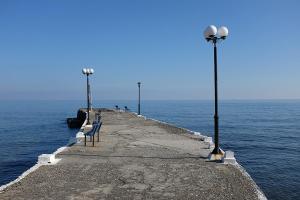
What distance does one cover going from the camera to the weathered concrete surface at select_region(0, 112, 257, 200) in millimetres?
8344

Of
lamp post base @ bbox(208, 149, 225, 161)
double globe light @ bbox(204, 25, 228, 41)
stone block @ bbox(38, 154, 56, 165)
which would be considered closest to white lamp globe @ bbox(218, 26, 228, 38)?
double globe light @ bbox(204, 25, 228, 41)

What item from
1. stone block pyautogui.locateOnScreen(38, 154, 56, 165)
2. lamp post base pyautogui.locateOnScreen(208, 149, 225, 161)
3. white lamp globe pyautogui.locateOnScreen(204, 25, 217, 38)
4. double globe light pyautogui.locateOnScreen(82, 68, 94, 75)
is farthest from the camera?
double globe light pyautogui.locateOnScreen(82, 68, 94, 75)

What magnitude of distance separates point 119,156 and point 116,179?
333 centimetres

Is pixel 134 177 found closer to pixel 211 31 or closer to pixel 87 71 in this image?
pixel 211 31

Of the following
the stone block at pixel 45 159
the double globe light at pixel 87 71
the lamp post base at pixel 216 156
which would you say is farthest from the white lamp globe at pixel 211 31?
the double globe light at pixel 87 71

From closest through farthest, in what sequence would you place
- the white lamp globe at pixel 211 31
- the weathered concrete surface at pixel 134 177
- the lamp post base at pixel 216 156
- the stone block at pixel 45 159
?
the weathered concrete surface at pixel 134 177 → the stone block at pixel 45 159 → the lamp post base at pixel 216 156 → the white lamp globe at pixel 211 31

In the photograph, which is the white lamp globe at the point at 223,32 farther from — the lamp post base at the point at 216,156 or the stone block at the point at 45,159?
the stone block at the point at 45,159

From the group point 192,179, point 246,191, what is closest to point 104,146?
point 192,179

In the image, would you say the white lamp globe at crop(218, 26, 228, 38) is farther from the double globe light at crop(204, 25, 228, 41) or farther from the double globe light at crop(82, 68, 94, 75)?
the double globe light at crop(82, 68, 94, 75)

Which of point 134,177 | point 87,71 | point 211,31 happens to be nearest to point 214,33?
point 211,31

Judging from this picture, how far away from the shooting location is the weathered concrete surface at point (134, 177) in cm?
834

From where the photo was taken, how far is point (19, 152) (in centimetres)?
2967

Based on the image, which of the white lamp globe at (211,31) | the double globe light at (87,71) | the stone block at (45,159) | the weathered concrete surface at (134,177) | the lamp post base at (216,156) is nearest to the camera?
the weathered concrete surface at (134,177)

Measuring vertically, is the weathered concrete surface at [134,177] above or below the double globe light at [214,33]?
below
